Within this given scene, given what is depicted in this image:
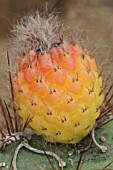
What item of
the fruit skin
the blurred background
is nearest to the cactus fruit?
A: the fruit skin

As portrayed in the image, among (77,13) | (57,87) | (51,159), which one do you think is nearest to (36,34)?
(57,87)

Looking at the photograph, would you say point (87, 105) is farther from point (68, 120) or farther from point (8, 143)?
point (8, 143)

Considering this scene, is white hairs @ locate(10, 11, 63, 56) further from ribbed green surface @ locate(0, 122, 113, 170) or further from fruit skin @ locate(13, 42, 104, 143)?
ribbed green surface @ locate(0, 122, 113, 170)

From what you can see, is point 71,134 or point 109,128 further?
point 109,128

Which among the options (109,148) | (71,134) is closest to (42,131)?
(71,134)

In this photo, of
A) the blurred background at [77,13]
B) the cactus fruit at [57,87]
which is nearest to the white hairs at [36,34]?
the cactus fruit at [57,87]

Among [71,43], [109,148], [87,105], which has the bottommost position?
[109,148]

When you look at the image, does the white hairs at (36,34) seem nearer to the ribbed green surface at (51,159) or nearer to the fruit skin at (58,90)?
the fruit skin at (58,90)
